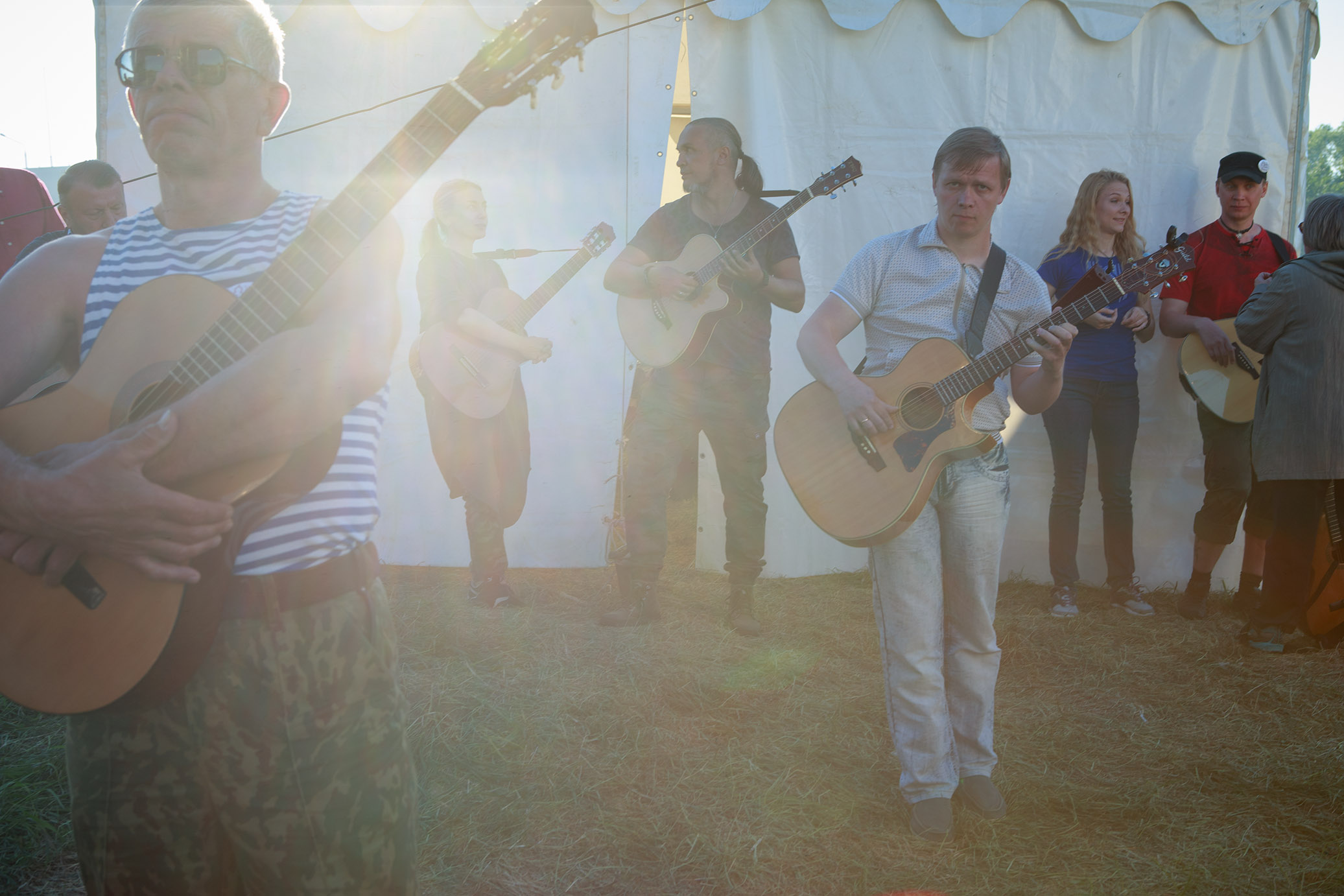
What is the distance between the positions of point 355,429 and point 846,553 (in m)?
4.23

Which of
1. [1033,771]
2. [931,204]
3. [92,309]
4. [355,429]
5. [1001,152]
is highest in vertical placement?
Result: [931,204]

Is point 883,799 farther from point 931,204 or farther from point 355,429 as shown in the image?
point 931,204

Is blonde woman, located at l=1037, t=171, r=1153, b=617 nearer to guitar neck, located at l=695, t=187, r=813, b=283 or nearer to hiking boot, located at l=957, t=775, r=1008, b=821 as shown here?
guitar neck, located at l=695, t=187, r=813, b=283

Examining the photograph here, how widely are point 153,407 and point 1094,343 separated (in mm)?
4591

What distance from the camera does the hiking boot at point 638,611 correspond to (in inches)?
164

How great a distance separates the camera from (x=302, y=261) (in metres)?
1.14

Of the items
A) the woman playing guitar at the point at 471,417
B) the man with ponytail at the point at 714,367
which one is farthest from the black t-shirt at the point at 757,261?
the woman playing guitar at the point at 471,417

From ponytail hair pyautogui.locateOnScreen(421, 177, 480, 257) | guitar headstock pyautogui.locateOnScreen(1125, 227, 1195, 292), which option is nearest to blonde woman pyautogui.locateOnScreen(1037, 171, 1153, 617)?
guitar headstock pyautogui.locateOnScreen(1125, 227, 1195, 292)

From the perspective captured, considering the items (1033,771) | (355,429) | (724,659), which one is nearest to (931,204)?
(724,659)

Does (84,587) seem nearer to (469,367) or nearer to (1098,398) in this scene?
(469,367)

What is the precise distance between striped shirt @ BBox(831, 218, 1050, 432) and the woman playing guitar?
2.26m

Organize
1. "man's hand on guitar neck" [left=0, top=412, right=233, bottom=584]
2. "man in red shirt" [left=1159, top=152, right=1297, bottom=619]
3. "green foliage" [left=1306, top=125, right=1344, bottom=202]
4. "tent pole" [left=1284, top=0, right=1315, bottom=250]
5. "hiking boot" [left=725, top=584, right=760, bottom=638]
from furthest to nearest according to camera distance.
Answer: "green foliage" [left=1306, top=125, right=1344, bottom=202]
"tent pole" [left=1284, top=0, right=1315, bottom=250]
"man in red shirt" [left=1159, top=152, right=1297, bottom=619]
"hiking boot" [left=725, top=584, right=760, bottom=638]
"man's hand on guitar neck" [left=0, top=412, right=233, bottom=584]

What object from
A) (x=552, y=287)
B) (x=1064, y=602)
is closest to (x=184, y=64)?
(x=552, y=287)

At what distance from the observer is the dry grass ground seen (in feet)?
7.54
